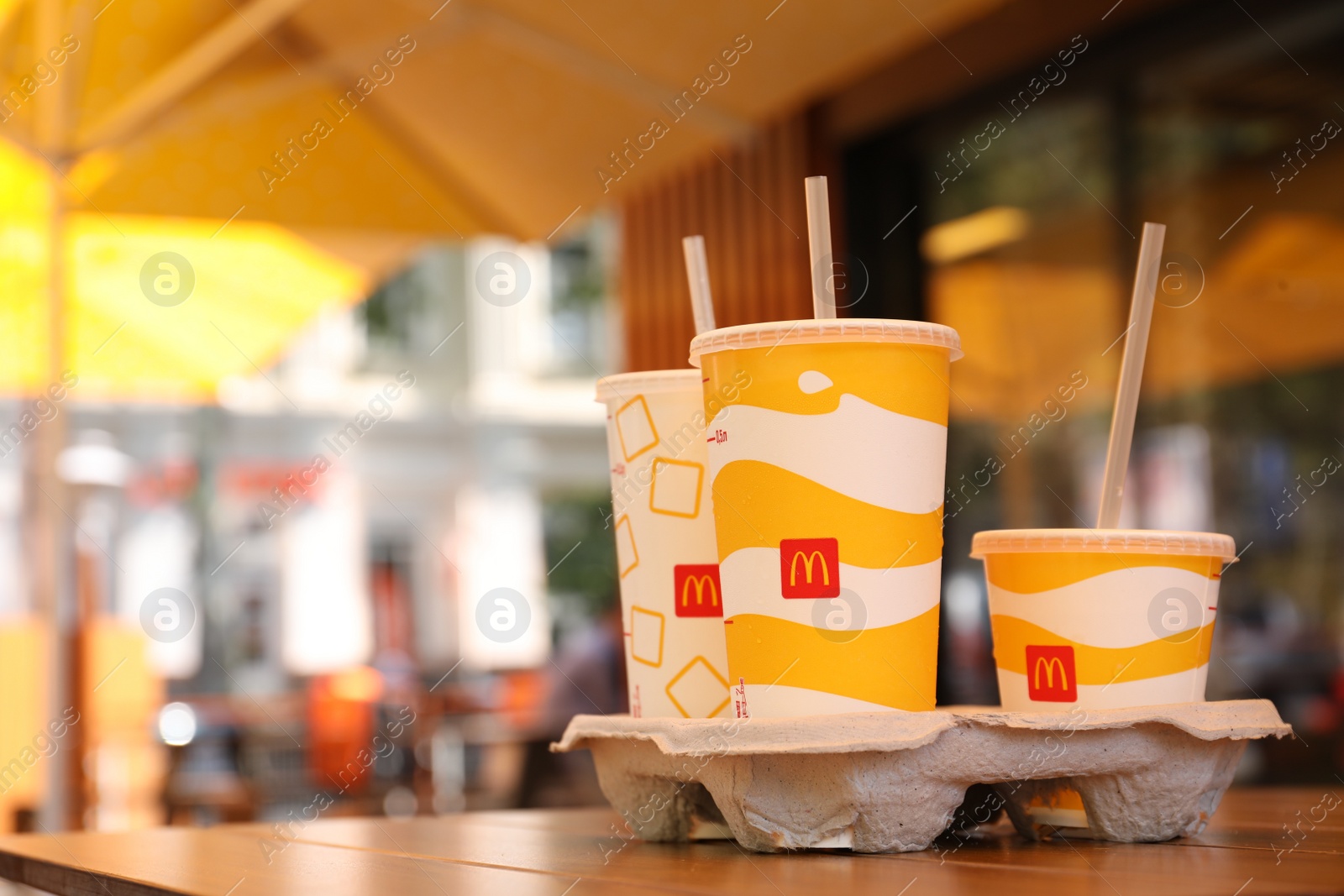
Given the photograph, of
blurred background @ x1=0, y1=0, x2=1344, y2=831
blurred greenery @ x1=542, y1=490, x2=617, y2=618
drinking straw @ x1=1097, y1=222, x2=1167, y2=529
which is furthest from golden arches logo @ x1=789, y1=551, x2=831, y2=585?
blurred greenery @ x1=542, y1=490, x2=617, y2=618

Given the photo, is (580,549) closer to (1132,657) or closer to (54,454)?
(54,454)

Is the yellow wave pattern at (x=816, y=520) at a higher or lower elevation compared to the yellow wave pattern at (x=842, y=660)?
higher

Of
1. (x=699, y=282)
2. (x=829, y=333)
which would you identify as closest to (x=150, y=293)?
(x=699, y=282)

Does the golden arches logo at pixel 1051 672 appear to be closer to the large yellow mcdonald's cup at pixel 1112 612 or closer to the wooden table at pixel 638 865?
the large yellow mcdonald's cup at pixel 1112 612

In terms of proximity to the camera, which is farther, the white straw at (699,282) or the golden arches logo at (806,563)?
the white straw at (699,282)

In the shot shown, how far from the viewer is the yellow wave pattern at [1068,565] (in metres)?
1.10

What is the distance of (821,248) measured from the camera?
45.1 inches

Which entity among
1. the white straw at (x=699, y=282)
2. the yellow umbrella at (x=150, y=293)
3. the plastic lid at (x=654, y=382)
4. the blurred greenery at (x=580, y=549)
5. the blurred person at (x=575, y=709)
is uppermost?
the yellow umbrella at (x=150, y=293)

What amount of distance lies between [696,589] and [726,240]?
3.36 m

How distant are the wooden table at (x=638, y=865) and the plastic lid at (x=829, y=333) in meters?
0.38

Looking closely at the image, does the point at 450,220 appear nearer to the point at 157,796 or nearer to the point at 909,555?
the point at 157,796

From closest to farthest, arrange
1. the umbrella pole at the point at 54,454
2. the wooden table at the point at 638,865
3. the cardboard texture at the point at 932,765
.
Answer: the wooden table at the point at 638,865, the cardboard texture at the point at 932,765, the umbrella pole at the point at 54,454

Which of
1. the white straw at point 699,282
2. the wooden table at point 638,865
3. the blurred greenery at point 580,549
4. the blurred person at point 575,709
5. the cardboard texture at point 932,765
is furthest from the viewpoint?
the blurred greenery at point 580,549

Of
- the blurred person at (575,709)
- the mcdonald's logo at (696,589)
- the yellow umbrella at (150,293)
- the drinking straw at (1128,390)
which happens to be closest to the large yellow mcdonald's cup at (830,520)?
the mcdonald's logo at (696,589)
